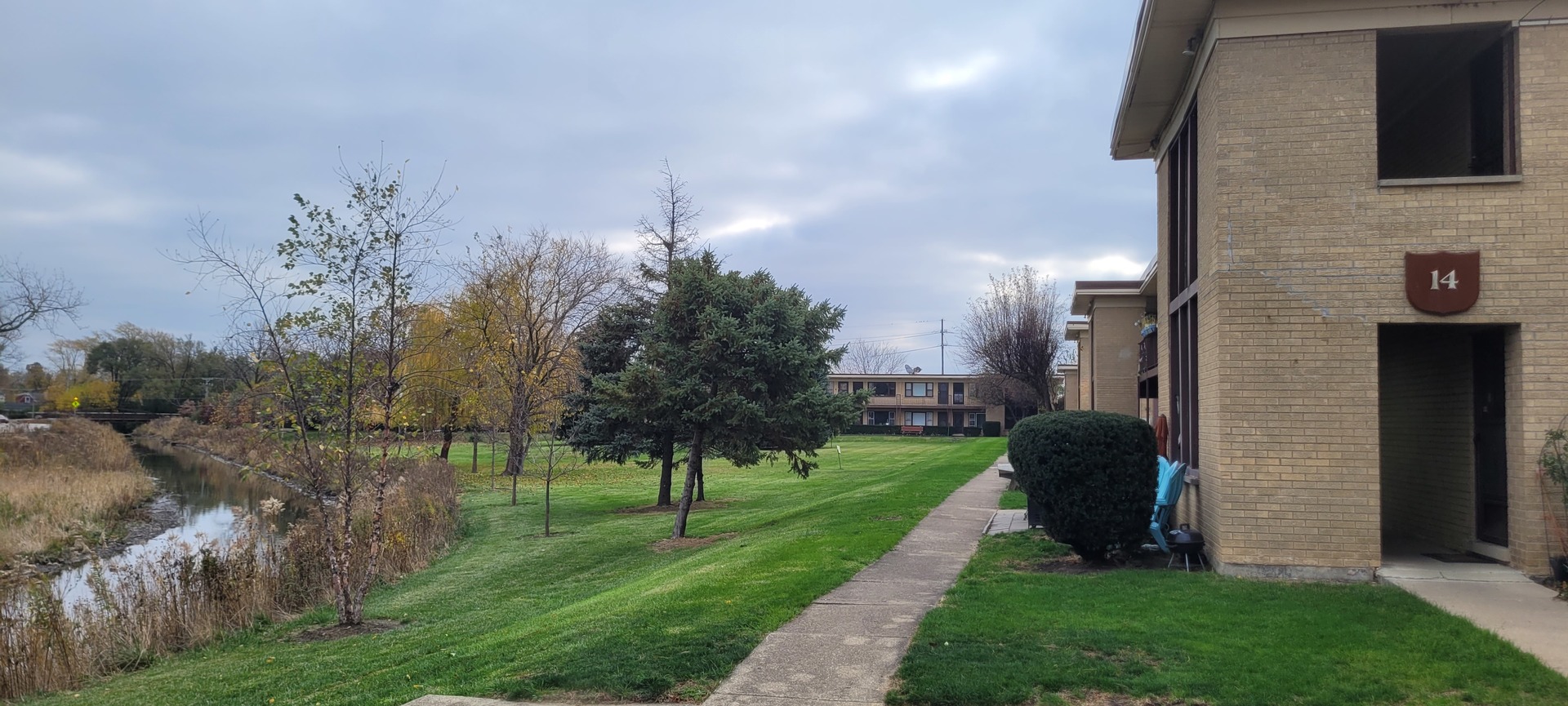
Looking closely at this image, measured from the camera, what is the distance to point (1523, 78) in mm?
8859

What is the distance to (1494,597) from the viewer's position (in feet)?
25.8

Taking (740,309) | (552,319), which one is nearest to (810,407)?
(740,309)

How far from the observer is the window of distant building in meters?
9.19

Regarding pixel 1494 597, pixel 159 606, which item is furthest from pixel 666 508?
pixel 1494 597

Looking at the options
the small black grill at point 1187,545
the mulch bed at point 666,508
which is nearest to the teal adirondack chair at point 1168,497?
the small black grill at point 1187,545

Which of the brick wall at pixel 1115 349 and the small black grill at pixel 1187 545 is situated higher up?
the brick wall at pixel 1115 349

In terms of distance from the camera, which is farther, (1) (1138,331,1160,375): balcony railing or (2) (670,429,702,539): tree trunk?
(1) (1138,331,1160,375): balcony railing

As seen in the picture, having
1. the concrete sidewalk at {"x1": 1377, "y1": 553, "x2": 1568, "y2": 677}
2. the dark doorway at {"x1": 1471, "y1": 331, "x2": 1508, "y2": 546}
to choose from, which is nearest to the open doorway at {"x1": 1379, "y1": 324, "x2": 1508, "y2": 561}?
the dark doorway at {"x1": 1471, "y1": 331, "x2": 1508, "y2": 546}

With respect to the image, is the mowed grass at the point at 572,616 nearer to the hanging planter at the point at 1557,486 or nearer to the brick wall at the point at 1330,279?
the brick wall at the point at 1330,279

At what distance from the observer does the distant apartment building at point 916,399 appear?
83.9 metres

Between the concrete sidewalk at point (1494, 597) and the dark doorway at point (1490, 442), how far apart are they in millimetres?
498

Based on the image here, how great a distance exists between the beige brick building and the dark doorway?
0.02 meters

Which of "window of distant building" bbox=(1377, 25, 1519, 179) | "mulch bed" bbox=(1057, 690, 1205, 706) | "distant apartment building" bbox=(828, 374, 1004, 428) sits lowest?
"mulch bed" bbox=(1057, 690, 1205, 706)

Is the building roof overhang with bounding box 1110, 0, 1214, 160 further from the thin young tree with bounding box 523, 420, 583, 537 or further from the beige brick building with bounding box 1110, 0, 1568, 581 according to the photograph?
the thin young tree with bounding box 523, 420, 583, 537
